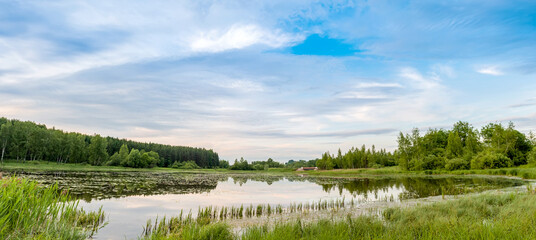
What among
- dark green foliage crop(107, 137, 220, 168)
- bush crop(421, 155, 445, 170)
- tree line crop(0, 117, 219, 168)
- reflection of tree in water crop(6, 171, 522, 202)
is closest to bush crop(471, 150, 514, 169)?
bush crop(421, 155, 445, 170)

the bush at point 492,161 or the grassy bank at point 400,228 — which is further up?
the bush at point 492,161

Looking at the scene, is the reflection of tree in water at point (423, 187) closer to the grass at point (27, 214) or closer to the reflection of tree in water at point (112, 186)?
the reflection of tree in water at point (112, 186)

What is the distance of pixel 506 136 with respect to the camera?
231ft

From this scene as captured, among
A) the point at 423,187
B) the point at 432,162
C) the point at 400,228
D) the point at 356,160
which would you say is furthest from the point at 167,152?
the point at 400,228

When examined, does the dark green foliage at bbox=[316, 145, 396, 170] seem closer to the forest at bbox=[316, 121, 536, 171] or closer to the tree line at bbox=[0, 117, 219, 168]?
the forest at bbox=[316, 121, 536, 171]

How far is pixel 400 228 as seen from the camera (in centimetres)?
929

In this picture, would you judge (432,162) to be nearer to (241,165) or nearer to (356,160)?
(356,160)

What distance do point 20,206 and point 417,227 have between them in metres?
11.7

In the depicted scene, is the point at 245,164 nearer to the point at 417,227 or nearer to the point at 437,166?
the point at 437,166

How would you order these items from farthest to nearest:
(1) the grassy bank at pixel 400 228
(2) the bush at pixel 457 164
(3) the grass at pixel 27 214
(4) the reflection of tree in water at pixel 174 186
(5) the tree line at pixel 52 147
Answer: (5) the tree line at pixel 52 147, (2) the bush at pixel 457 164, (4) the reflection of tree in water at pixel 174 186, (1) the grassy bank at pixel 400 228, (3) the grass at pixel 27 214

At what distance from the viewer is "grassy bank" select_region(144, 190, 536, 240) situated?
6934 mm

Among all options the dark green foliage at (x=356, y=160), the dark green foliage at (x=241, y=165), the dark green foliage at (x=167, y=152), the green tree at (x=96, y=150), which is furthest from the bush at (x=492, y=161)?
the dark green foliage at (x=167, y=152)

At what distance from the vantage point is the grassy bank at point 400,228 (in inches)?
273

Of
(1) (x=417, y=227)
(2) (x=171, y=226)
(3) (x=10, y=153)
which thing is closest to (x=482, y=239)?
(1) (x=417, y=227)
